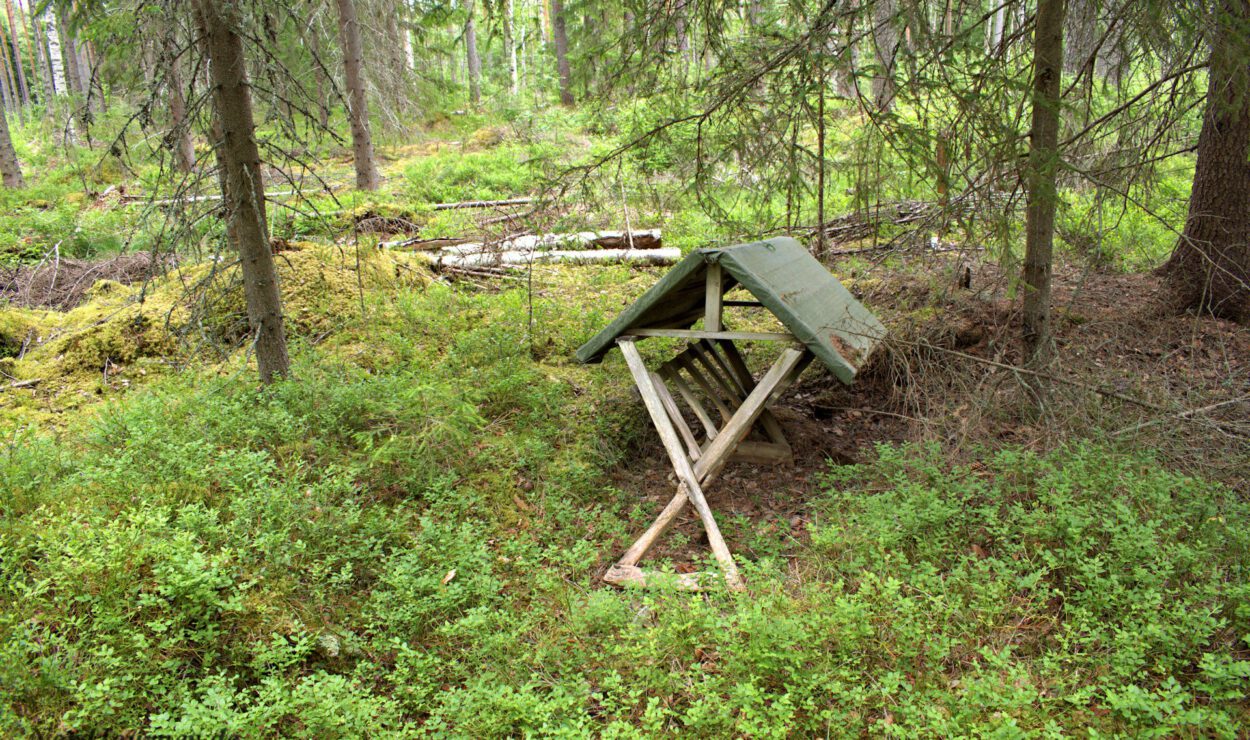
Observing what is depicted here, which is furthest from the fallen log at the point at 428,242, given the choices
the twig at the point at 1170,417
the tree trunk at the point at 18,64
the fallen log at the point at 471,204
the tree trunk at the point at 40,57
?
the tree trunk at the point at 18,64

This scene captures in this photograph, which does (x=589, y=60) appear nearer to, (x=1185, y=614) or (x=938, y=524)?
(x=938, y=524)

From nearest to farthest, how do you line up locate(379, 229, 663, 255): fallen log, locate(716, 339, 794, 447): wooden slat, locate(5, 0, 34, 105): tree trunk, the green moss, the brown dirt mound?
1. locate(716, 339, 794, 447): wooden slat
2. the green moss
3. the brown dirt mound
4. locate(379, 229, 663, 255): fallen log
5. locate(5, 0, 34, 105): tree trunk

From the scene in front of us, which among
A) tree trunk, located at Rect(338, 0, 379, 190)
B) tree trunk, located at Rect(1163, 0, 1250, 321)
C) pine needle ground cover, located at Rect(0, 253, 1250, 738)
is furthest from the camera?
tree trunk, located at Rect(338, 0, 379, 190)

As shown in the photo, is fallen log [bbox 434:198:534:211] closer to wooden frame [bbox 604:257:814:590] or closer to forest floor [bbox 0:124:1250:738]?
forest floor [bbox 0:124:1250:738]

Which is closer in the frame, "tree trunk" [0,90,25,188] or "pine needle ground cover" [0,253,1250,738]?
"pine needle ground cover" [0,253,1250,738]

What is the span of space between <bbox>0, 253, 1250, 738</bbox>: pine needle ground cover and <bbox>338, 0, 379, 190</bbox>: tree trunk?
10.4 metres

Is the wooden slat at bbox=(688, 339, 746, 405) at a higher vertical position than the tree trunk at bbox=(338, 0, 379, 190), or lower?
lower

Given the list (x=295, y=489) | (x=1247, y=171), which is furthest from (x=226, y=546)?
(x=1247, y=171)

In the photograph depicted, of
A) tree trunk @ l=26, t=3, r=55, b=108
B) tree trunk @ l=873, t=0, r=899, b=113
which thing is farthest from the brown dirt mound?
tree trunk @ l=26, t=3, r=55, b=108

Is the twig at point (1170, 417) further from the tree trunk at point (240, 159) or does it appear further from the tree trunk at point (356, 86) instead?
the tree trunk at point (356, 86)

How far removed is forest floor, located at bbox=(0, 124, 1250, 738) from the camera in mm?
2963

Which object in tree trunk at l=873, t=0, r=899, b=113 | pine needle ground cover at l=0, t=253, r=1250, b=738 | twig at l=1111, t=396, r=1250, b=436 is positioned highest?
tree trunk at l=873, t=0, r=899, b=113

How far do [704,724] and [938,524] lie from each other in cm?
203

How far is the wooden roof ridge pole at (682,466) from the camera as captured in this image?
4.36 metres
